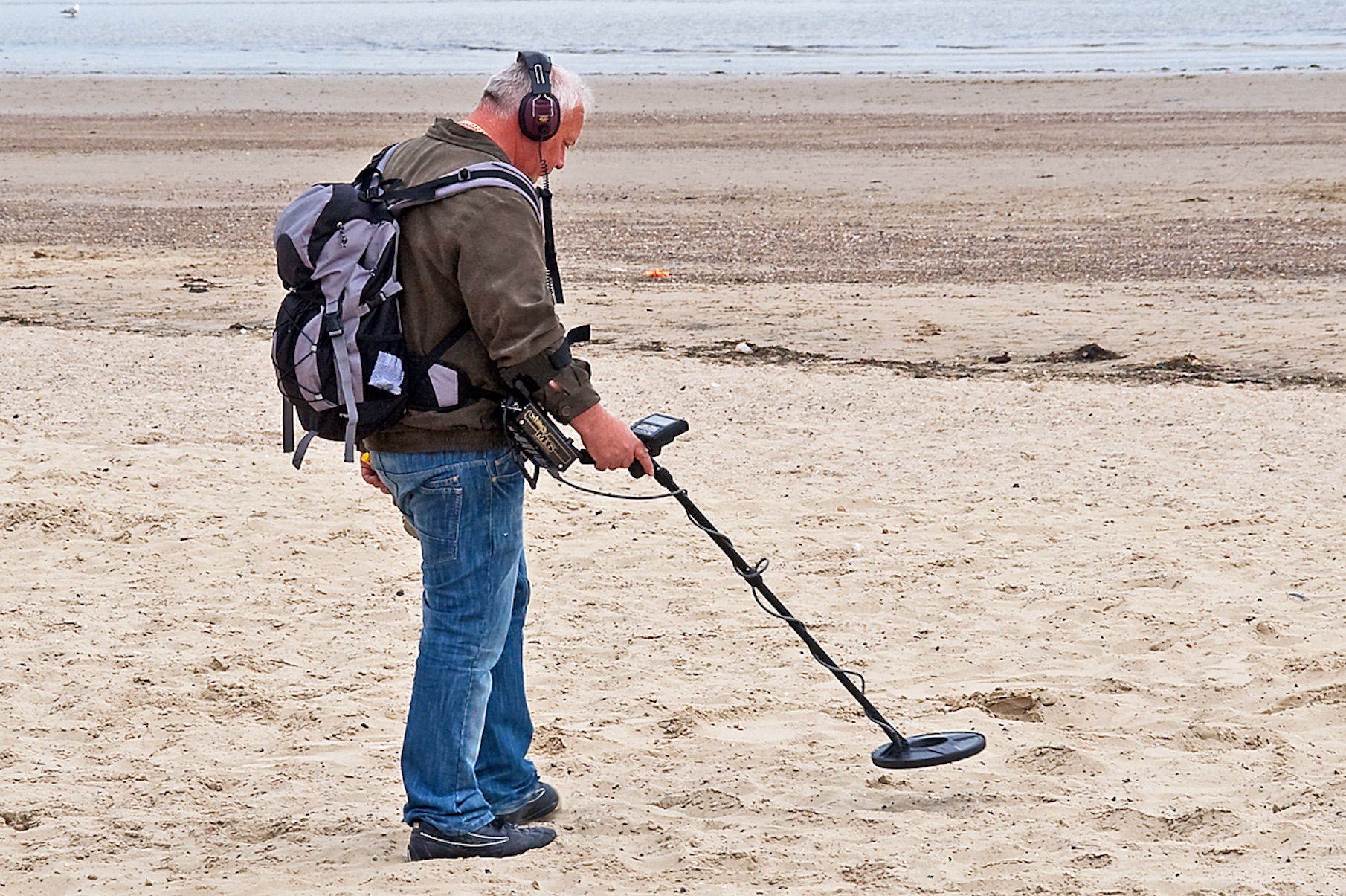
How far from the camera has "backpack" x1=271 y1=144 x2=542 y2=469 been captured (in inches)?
122

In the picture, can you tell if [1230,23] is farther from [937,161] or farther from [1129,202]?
[1129,202]

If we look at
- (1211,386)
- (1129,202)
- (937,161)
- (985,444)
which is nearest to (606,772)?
(985,444)

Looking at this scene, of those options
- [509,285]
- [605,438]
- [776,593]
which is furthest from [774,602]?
[776,593]

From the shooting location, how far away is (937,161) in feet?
64.1

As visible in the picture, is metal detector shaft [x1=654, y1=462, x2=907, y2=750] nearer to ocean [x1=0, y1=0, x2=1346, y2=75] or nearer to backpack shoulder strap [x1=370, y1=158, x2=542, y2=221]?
backpack shoulder strap [x1=370, y1=158, x2=542, y2=221]

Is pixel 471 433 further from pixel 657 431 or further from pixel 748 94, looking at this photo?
pixel 748 94

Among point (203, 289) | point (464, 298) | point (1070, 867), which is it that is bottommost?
point (203, 289)

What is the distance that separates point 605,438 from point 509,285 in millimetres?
411

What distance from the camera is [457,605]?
339 cm

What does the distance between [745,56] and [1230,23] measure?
16934mm

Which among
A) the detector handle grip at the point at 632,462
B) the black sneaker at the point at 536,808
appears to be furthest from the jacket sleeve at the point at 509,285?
the black sneaker at the point at 536,808

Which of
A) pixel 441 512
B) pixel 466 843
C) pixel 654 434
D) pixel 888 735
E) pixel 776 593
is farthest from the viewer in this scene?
pixel 776 593

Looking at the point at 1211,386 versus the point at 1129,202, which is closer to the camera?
the point at 1211,386

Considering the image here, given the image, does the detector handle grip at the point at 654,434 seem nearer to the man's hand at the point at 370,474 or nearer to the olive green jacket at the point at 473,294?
the olive green jacket at the point at 473,294
